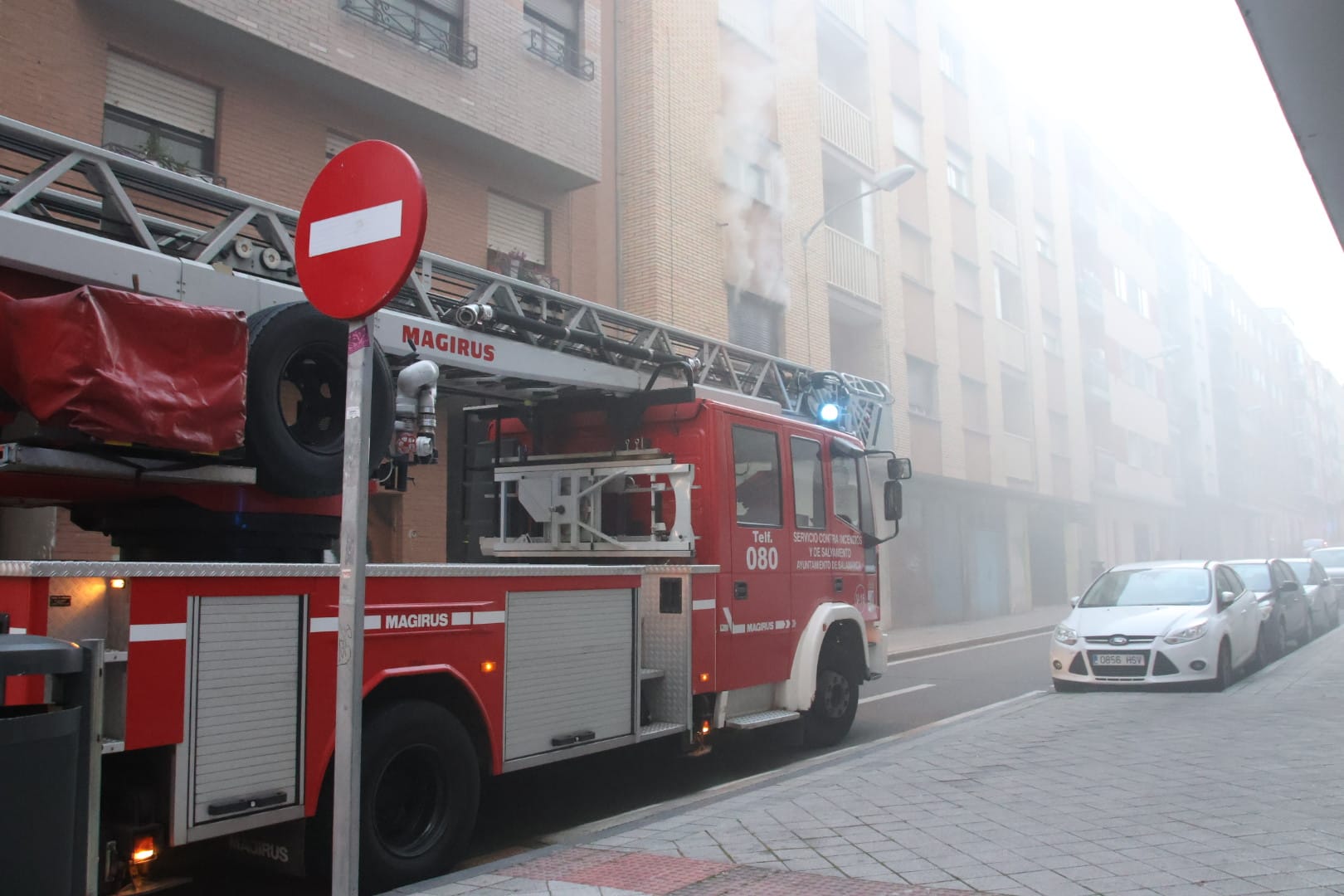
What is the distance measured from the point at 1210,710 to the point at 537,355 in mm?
6294

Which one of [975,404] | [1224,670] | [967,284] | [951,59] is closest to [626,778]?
[1224,670]

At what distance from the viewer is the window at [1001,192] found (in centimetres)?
3108

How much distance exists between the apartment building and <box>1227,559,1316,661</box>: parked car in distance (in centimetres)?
960

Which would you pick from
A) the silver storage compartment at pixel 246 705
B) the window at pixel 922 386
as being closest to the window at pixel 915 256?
the window at pixel 922 386

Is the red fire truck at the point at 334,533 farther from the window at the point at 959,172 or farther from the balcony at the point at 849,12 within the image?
the window at the point at 959,172

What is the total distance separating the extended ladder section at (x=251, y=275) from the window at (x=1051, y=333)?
26.9 metres

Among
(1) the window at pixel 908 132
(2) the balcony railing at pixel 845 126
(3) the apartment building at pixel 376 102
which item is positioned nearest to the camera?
(3) the apartment building at pixel 376 102

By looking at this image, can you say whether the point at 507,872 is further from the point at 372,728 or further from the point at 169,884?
the point at 169,884

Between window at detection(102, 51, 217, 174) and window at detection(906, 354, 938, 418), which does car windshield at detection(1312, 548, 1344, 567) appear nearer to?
window at detection(906, 354, 938, 418)

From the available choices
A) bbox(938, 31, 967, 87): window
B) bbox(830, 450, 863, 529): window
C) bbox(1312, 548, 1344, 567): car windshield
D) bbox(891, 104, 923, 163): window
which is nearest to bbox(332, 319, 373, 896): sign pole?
bbox(830, 450, 863, 529): window

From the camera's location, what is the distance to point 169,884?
4.92m

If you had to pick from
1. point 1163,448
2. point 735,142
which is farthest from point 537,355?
point 1163,448

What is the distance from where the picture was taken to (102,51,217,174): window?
970 centimetres

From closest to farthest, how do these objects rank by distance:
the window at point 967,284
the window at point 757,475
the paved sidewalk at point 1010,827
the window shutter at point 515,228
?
the paved sidewalk at point 1010,827
the window at point 757,475
the window shutter at point 515,228
the window at point 967,284
